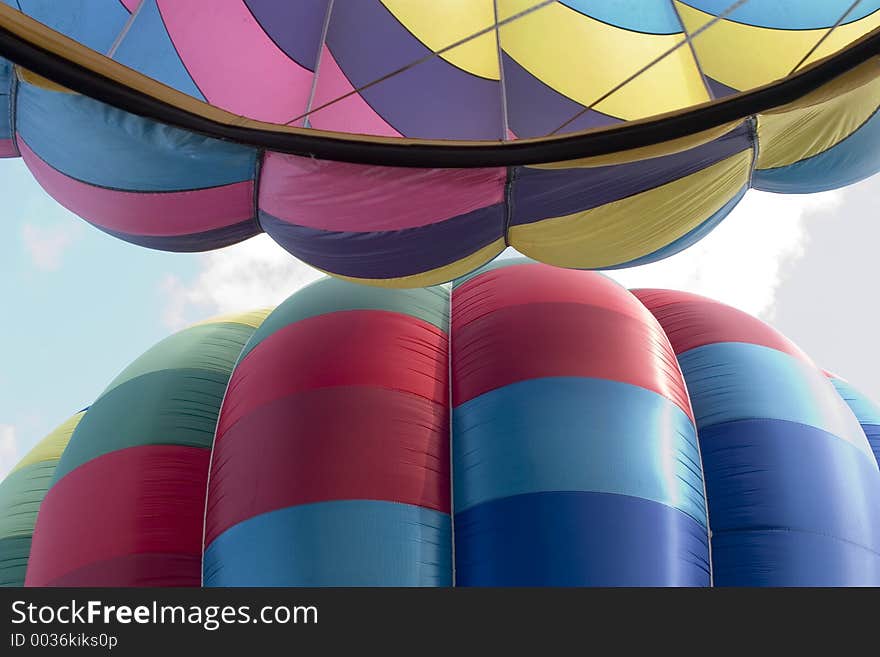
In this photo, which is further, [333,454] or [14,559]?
[14,559]

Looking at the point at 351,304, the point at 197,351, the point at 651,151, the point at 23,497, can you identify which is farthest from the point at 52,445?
the point at 651,151

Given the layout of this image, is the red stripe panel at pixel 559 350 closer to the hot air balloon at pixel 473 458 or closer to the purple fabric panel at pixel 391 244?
the hot air balloon at pixel 473 458

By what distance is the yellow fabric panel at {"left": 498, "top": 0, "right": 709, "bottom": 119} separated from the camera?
221 inches

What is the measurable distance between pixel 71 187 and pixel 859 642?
3.03m

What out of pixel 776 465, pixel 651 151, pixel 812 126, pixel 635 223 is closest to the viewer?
pixel 651 151

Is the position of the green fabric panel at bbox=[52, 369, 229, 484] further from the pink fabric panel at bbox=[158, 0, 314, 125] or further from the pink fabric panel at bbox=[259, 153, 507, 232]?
the pink fabric panel at bbox=[158, 0, 314, 125]

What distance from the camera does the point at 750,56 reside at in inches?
218

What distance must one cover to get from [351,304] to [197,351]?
0.85 meters

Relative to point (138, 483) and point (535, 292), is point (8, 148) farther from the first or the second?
point (535, 292)

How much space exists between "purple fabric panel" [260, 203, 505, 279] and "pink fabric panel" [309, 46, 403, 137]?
2298 mm

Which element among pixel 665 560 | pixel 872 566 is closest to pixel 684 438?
pixel 665 560

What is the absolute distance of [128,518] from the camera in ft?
13.5

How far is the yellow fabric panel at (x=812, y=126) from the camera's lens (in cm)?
304

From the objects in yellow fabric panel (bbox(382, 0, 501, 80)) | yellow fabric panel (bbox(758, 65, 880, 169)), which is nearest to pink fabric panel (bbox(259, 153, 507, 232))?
yellow fabric panel (bbox(758, 65, 880, 169))
